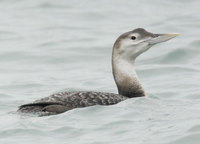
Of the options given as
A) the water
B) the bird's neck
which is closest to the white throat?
the bird's neck

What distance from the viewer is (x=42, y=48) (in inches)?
702

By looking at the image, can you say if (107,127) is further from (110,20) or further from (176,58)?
(110,20)

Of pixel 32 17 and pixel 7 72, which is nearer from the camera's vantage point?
pixel 7 72

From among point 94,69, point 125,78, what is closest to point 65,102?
point 125,78

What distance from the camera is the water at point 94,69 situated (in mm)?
10555

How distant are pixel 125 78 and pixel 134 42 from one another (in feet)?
1.56

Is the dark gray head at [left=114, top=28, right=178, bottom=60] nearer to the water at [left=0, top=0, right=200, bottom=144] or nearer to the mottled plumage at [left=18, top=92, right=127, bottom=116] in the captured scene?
the water at [left=0, top=0, right=200, bottom=144]

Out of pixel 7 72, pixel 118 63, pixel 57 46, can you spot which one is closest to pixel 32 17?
pixel 57 46

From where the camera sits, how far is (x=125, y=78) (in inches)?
502

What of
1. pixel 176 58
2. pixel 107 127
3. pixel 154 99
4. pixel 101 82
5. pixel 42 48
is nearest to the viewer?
pixel 107 127

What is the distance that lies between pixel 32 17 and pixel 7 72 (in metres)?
5.22

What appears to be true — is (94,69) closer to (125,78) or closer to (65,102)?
(125,78)

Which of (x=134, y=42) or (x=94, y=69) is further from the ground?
(x=134, y=42)

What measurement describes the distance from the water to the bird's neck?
401 millimetres
